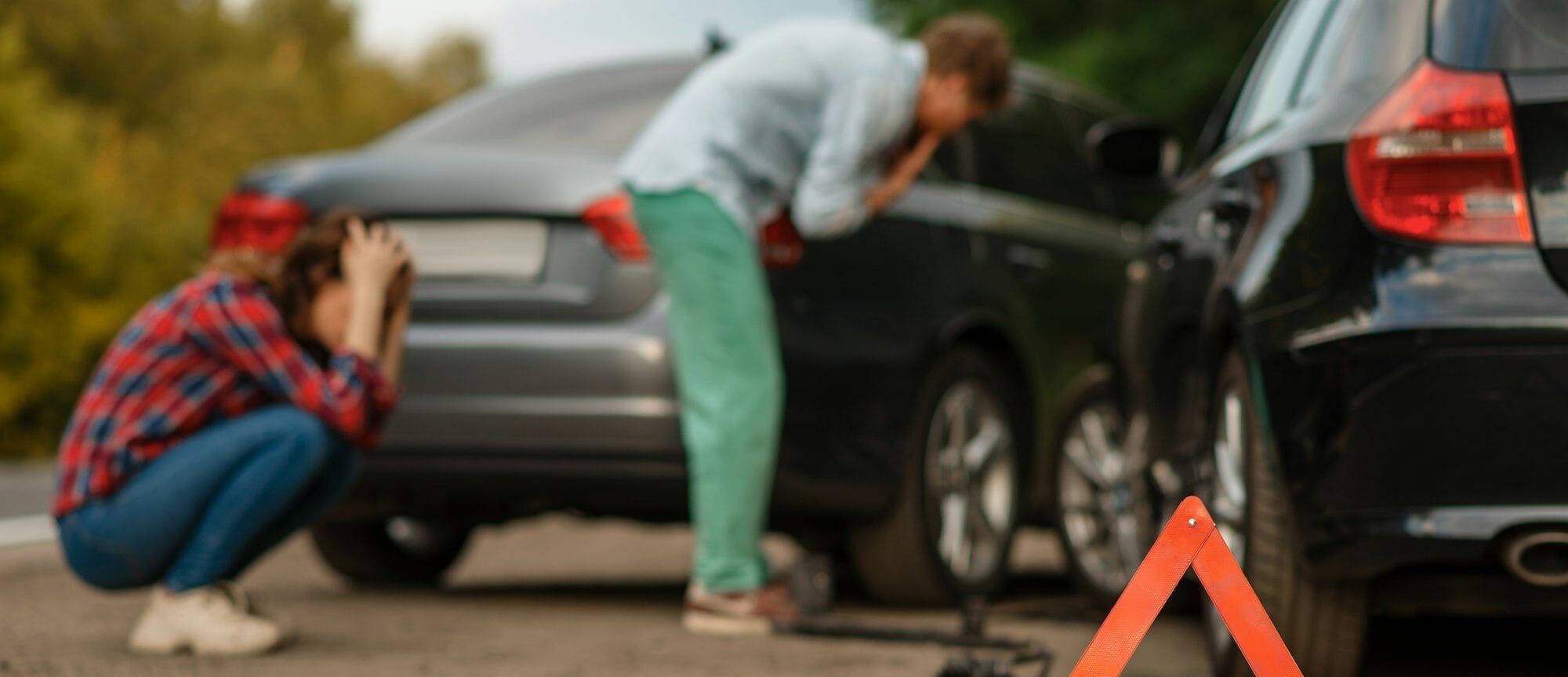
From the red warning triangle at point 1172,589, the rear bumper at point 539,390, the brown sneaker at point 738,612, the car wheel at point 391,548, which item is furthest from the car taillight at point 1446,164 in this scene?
the car wheel at point 391,548

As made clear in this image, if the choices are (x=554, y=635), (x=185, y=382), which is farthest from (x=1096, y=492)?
(x=185, y=382)

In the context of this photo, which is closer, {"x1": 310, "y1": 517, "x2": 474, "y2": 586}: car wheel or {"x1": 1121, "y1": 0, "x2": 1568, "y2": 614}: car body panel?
{"x1": 1121, "y1": 0, "x2": 1568, "y2": 614}: car body panel

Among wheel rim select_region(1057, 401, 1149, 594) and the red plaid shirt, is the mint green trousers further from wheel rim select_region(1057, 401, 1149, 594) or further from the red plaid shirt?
wheel rim select_region(1057, 401, 1149, 594)

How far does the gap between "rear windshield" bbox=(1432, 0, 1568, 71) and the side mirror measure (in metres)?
1.81

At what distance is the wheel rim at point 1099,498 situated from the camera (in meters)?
6.08

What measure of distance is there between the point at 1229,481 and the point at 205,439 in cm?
219

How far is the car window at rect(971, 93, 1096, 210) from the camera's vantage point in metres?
6.45

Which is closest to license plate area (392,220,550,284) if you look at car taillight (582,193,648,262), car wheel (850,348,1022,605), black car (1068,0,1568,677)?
car taillight (582,193,648,262)

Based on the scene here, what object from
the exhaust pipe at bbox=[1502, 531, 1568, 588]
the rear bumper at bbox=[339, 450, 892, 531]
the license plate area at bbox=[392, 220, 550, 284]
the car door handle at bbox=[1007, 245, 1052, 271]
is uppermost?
the license plate area at bbox=[392, 220, 550, 284]

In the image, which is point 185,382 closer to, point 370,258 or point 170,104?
point 370,258

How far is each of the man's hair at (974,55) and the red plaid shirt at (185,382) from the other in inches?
68.1

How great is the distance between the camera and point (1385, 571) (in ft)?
11.1

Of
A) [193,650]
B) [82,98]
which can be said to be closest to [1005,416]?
[193,650]

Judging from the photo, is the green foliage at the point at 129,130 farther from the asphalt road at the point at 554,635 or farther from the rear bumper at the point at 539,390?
the rear bumper at the point at 539,390
